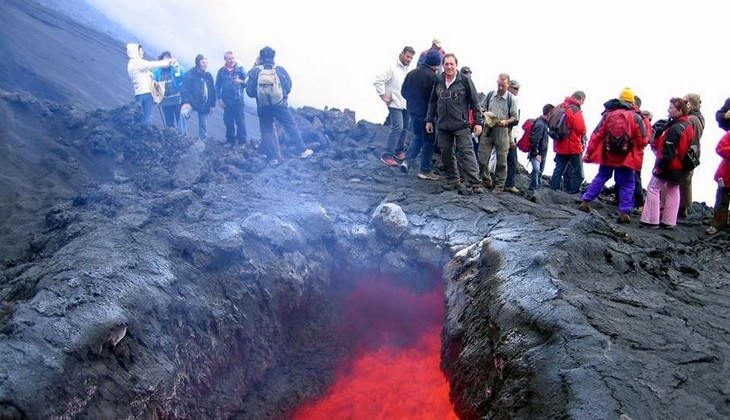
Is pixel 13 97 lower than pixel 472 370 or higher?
higher

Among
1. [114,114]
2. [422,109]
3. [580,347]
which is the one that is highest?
[422,109]

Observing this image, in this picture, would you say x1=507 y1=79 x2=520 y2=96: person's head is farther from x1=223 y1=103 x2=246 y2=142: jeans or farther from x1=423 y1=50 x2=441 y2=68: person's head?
x1=223 y1=103 x2=246 y2=142: jeans

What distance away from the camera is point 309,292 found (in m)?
6.18

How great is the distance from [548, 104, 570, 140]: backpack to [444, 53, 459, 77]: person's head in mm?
2438

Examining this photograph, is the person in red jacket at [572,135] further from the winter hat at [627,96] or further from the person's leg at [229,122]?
the person's leg at [229,122]

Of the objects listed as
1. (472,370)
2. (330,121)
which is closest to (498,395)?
(472,370)

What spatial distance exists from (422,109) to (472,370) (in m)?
4.91

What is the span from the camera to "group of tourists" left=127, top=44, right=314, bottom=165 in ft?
29.0

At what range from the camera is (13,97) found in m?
10.5

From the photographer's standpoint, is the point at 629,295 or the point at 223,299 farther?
the point at 223,299

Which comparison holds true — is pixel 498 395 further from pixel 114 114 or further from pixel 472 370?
pixel 114 114

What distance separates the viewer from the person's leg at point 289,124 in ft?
30.1

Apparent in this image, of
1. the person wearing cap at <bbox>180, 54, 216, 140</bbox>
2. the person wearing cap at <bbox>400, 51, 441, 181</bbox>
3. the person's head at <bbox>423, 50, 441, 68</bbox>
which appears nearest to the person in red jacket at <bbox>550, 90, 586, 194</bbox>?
the person wearing cap at <bbox>400, 51, 441, 181</bbox>

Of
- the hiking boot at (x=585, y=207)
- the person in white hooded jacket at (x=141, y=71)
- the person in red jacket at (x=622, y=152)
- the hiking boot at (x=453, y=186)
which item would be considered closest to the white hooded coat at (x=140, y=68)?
the person in white hooded jacket at (x=141, y=71)
